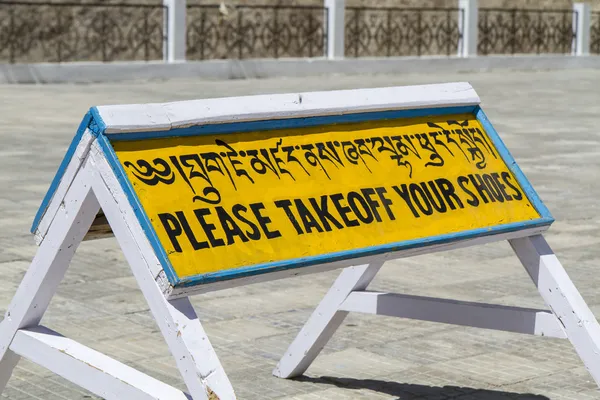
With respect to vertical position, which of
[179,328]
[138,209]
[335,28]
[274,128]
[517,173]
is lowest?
[335,28]

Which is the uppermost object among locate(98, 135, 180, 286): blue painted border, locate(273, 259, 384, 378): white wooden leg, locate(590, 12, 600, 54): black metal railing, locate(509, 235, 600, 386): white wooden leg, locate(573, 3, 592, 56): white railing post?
locate(98, 135, 180, 286): blue painted border

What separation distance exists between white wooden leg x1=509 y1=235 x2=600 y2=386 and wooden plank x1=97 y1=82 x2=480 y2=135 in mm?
592

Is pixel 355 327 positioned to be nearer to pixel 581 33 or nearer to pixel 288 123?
pixel 288 123

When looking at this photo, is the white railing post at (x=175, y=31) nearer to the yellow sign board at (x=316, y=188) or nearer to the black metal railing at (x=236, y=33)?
the black metal railing at (x=236, y=33)

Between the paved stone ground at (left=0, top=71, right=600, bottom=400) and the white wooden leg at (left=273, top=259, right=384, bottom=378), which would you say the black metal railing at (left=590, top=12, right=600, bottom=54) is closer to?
the paved stone ground at (left=0, top=71, right=600, bottom=400)

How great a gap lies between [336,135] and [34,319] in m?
1.10

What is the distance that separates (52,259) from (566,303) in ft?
5.68

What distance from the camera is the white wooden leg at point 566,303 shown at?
13.1ft

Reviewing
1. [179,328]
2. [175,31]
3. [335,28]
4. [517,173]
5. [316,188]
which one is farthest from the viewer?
[335,28]

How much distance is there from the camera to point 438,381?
477 centimetres

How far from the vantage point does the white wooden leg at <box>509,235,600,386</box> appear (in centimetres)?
398

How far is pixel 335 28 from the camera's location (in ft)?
97.1

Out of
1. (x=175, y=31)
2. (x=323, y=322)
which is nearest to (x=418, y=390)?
(x=323, y=322)

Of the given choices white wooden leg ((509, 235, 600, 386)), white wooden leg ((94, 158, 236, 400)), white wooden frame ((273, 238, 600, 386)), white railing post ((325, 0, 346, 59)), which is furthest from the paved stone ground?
white railing post ((325, 0, 346, 59))
